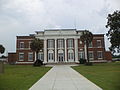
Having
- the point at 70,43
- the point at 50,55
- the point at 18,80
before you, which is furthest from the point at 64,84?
the point at 70,43

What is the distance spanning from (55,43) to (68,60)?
7.31m

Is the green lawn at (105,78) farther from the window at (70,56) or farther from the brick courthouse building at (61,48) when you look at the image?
the brick courthouse building at (61,48)

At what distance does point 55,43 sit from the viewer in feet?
231

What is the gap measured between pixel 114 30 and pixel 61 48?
22474 millimetres

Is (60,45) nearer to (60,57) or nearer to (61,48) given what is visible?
(61,48)

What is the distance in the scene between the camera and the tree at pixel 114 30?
50794mm

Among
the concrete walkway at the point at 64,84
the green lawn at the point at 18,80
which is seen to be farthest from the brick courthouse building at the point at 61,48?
the concrete walkway at the point at 64,84

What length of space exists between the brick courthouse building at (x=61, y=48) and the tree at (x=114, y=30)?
693 inches

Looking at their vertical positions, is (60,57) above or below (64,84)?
above

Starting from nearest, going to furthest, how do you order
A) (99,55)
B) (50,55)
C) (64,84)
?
(64,84)
(50,55)
(99,55)

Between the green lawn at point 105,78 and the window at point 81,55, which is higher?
the window at point 81,55

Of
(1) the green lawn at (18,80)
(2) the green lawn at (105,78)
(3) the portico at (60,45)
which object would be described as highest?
(3) the portico at (60,45)

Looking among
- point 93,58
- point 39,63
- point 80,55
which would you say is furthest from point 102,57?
point 39,63

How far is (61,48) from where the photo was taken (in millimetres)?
70312
